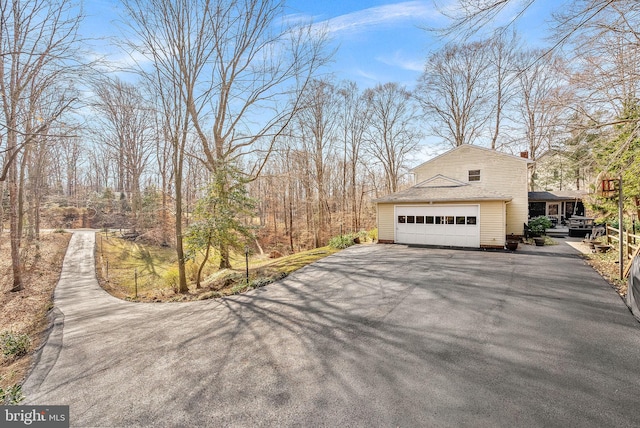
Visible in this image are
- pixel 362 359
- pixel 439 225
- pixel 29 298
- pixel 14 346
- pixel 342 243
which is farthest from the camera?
pixel 342 243

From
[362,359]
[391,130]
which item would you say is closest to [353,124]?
[391,130]

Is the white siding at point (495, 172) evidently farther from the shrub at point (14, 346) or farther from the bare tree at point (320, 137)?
the shrub at point (14, 346)

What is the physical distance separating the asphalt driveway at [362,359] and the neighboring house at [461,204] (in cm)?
500

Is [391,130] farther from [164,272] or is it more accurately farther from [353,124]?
[164,272]

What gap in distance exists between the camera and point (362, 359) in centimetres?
375

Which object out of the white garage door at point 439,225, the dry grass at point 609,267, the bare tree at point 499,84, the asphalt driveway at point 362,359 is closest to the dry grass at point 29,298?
the asphalt driveway at point 362,359

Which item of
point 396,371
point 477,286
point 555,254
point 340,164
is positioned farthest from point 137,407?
point 340,164

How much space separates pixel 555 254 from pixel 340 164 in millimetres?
17619

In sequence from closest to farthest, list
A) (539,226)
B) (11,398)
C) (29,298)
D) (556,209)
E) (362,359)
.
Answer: (11,398), (362,359), (29,298), (539,226), (556,209)

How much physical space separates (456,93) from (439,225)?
14.4 metres

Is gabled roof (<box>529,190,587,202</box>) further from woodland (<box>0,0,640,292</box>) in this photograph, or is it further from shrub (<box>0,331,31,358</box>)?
shrub (<box>0,331,31,358</box>)

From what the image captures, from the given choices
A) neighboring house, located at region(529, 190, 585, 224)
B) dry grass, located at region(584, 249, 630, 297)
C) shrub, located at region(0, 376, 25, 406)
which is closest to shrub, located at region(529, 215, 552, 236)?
dry grass, located at region(584, 249, 630, 297)

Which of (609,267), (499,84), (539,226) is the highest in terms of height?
(499,84)

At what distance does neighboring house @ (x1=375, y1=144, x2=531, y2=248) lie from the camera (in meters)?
12.2
